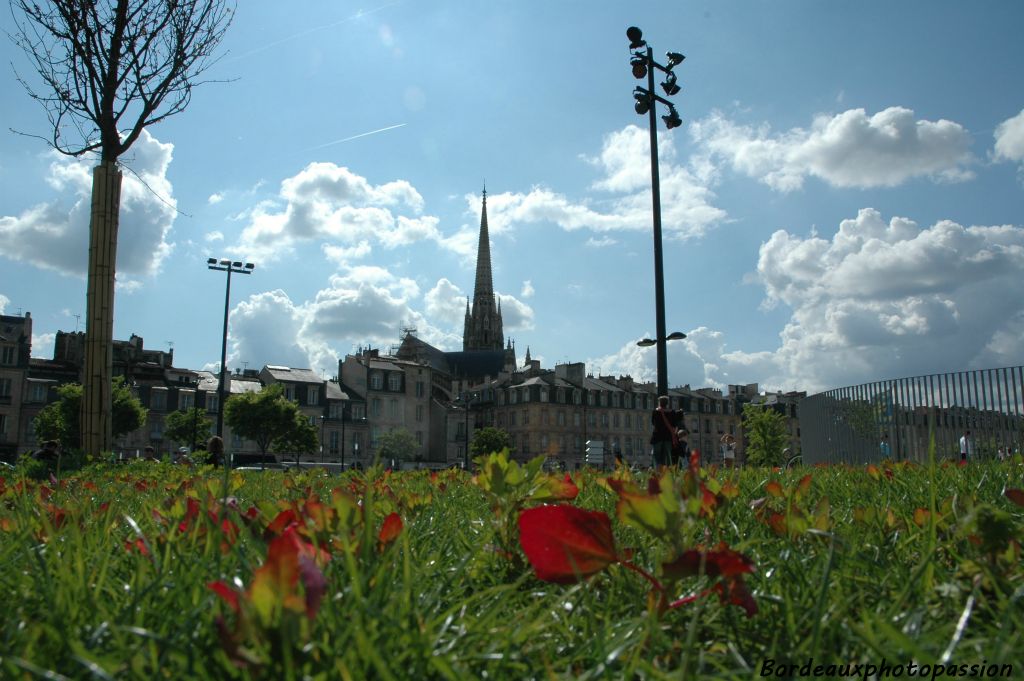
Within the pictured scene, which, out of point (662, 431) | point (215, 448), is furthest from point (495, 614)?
point (662, 431)

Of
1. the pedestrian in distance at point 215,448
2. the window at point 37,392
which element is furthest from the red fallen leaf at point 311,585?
the window at point 37,392

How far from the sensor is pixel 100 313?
33.2ft

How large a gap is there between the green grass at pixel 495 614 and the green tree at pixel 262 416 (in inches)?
2163

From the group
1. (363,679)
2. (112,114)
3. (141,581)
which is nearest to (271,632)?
(363,679)

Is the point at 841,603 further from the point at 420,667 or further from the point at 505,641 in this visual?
the point at 420,667

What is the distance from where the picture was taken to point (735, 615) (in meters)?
1.34

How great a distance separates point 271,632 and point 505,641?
356mm

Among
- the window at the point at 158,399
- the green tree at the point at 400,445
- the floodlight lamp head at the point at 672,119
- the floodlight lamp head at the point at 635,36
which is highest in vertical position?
the floodlight lamp head at the point at 635,36

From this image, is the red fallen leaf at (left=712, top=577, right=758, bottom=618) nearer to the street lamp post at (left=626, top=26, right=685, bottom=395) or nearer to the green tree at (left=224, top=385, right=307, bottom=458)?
the street lamp post at (left=626, top=26, right=685, bottom=395)

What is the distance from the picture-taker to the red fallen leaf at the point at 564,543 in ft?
4.04

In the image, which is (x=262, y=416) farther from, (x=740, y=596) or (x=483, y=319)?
(x=483, y=319)

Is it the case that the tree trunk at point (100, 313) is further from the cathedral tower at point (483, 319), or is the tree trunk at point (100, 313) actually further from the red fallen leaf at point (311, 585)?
the cathedral tower at point (483, 319)

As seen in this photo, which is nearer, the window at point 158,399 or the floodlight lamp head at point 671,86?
the floodlight lamp head at point 671,86

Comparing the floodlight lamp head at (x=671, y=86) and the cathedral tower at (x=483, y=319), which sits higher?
the cathedral tower at (x=483, y=319)
